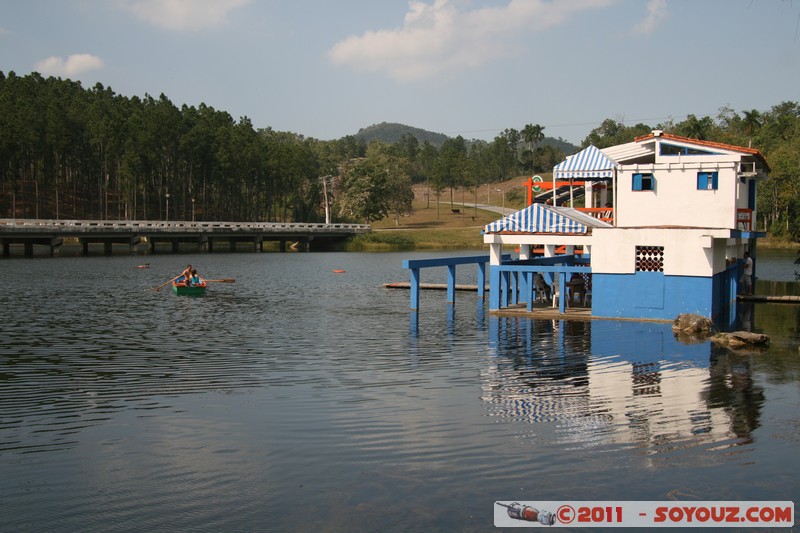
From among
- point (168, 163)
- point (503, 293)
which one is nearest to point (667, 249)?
point (503, 293)

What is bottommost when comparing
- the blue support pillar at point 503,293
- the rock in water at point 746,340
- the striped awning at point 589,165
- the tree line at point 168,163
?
the rock in water at point 746,340

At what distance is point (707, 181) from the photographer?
3139cm

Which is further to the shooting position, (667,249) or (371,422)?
(667,249)

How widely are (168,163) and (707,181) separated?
10529cm

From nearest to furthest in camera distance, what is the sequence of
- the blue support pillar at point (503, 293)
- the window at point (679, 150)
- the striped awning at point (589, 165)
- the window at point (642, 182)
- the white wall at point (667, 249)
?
the white wall at point (667, 249) < the window at point (642, 182) < the window at point (679, 150) < the striped awning at point (589, 165) < the blue support pillar at point (503, 293)

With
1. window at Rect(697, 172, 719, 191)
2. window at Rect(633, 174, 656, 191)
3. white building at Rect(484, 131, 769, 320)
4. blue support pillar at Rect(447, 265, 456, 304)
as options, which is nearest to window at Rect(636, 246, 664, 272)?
white building at Rect(484, 131, 769, 320)

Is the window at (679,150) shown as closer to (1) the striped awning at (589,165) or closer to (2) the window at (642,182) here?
(2) the window at (642,182)

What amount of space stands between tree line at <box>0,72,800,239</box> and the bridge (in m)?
11.5

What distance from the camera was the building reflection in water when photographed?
50.4 ft

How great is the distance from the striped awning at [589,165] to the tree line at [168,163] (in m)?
60.9

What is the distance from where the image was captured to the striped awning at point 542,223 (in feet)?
106

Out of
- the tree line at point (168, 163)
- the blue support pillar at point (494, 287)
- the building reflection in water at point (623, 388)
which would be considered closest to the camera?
the building reflection in water at point (623, 388)

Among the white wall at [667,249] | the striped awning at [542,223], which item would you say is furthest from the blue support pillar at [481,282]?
the white wall at [667,249]

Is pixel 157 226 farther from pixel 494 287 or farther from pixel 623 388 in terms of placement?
pixel 623 388
